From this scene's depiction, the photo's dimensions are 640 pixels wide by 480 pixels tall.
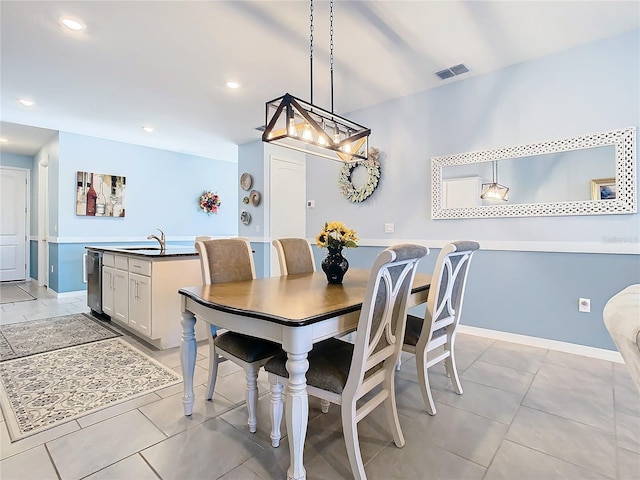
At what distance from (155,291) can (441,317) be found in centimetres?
234

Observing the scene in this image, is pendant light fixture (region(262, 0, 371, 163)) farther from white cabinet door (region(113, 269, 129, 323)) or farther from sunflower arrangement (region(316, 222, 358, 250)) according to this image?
white cabinet door (region(113, 269, 129, 323))

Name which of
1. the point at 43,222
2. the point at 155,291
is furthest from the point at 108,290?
the point at 43,222

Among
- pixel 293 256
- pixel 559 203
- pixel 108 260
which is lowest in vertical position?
pixel 108 260

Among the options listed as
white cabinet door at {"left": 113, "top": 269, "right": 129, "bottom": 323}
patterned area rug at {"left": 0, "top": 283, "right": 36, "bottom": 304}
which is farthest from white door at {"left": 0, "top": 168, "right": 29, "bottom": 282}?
white cabinet door at {"left": 113, "top": 269, "right": 129, "bottom": 323}

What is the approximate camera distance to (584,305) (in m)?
2.84

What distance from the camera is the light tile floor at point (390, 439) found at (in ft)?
4.81

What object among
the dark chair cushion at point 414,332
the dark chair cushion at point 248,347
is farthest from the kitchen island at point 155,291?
the dark chair cushion at point 414,332

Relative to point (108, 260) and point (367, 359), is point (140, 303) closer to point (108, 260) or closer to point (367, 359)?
point (108, 260)

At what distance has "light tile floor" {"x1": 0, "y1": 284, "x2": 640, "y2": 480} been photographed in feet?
4.81

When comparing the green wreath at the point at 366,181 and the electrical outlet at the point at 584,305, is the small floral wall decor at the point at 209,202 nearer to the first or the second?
the green wreath at the point at 366,181

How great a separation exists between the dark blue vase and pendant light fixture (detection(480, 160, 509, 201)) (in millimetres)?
1978

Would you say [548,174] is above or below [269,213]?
above

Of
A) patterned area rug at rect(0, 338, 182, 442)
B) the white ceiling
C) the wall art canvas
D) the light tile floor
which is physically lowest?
the light tile floor

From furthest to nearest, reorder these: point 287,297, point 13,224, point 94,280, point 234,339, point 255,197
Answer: point 13,224 < point 255,197 < point 94,280 < point 234,339 < point 287,297
